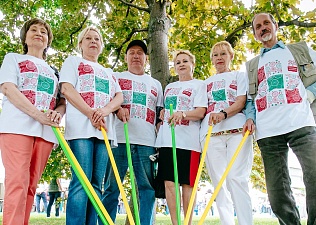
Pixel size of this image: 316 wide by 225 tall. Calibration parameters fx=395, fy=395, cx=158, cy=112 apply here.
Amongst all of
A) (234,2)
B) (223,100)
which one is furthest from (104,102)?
(234,2)

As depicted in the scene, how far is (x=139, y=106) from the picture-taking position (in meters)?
3.84

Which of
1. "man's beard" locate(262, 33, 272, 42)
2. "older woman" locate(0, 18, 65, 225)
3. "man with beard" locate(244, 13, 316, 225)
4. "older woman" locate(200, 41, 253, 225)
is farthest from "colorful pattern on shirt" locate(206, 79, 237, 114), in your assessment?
"older woman" locate(0, 18, 65, 225)

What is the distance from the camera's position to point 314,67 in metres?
3.46

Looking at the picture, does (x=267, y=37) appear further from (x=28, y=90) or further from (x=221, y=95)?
(x=28, y=90)

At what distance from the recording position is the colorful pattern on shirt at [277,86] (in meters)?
3.38

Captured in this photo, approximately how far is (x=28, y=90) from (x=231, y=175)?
185cm

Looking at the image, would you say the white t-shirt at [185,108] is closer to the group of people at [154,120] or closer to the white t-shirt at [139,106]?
the group of people at [154,120]

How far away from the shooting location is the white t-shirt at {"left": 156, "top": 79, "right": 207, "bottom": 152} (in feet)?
12.1

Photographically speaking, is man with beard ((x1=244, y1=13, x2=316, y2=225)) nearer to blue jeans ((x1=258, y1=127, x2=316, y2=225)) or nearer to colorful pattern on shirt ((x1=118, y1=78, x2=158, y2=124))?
blue jeans ((x1=258, y1=127, x2=316, y2=225))

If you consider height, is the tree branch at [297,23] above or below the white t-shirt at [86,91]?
above

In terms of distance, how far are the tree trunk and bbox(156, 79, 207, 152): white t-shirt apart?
1.31m

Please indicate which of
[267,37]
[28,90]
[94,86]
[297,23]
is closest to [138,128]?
[94,86]

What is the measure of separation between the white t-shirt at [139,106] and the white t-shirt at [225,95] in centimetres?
51

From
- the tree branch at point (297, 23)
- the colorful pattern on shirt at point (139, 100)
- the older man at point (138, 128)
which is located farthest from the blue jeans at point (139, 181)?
the tree branch at point (297, 23)
